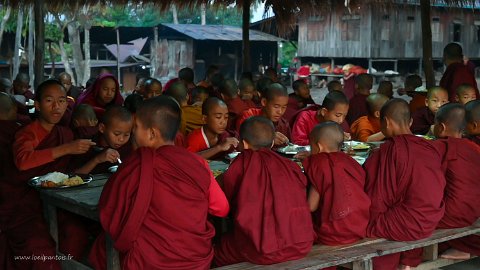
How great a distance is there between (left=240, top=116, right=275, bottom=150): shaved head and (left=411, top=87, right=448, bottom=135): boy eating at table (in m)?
2.78

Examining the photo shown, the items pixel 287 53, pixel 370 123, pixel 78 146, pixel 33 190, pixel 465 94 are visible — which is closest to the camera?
pixel 78 146

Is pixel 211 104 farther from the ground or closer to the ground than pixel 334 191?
farther from the ground

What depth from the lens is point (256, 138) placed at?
307cm

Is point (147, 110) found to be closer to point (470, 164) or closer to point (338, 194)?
point (338, 194)

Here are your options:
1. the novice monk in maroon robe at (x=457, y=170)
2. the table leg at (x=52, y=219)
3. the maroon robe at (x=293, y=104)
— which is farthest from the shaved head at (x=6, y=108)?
the novice monk in maroon robe at (x=457, y=170)

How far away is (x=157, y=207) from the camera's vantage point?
2.68m

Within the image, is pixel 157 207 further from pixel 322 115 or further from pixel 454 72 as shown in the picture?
pixel 454 72

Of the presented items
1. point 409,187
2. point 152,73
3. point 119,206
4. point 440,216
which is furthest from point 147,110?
point 152,73

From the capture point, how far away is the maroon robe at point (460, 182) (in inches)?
141

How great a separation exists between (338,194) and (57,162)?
168cm

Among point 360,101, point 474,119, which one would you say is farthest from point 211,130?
point 360,101

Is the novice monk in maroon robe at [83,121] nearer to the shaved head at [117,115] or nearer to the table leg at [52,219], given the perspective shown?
the shaved head at [117,115]

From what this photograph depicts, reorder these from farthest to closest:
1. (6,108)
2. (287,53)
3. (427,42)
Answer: (287,53) → (427,42) → (6,108)

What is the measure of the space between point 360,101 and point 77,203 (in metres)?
4.18
